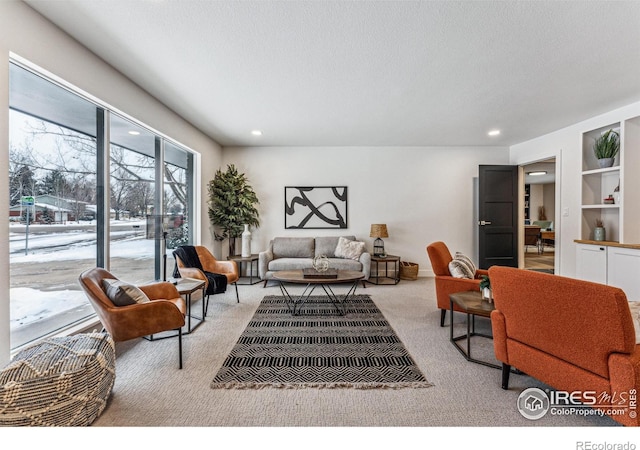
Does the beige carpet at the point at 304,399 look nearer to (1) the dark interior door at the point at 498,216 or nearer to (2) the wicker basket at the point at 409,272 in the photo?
(2) the wicker basket at the point at 409,272

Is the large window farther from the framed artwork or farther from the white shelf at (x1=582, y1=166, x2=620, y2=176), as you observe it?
the white shelf at (x1=582, y1=166, x2=620, y2=176)

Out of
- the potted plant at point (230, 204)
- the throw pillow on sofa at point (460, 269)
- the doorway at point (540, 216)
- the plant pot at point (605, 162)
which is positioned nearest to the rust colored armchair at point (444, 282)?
the throw pillow on sofa at point (460, 269)

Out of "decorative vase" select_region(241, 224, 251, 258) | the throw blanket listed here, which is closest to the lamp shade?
"decorative vase" select_region(241, 224, 251, 258)

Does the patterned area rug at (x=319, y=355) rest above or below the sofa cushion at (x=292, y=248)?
below

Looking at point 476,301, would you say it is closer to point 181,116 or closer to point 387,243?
point 387,243

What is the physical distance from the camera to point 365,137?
4.89 m

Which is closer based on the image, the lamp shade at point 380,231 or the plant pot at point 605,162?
the plant pot at point 605,162

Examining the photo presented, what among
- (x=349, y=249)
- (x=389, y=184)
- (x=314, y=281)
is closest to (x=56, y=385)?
(x=314, y=281)

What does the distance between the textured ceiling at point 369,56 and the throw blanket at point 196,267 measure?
1.80 metres

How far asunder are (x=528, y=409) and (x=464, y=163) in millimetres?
4656

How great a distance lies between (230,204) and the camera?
5.02m

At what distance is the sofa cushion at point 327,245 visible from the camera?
5.23 metres

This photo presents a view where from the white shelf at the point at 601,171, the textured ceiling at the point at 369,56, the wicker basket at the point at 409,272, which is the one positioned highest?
the textured ceiling at the point at 369,56

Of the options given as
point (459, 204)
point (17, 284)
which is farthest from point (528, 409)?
point (459, 204)
